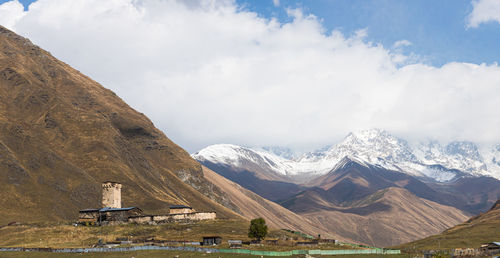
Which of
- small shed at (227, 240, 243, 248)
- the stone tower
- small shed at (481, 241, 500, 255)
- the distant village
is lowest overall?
small shed at (481, 241, 500, 255)

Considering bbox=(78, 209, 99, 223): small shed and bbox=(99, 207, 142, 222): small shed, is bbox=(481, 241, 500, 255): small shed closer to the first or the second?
bbox=(99, 207, 142, 222): small shed

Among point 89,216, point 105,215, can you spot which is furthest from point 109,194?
point 105,215

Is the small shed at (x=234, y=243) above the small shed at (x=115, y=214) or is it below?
below

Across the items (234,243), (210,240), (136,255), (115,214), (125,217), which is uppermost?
(115,214)

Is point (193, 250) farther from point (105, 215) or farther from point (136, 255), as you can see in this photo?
point (105, 215)

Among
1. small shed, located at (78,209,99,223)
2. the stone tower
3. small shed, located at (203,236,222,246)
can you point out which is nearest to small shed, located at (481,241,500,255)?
small shed, located at (203,236,222,246)

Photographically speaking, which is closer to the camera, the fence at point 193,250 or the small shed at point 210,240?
the fence at point 193,250

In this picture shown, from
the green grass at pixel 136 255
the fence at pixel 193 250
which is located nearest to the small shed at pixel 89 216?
the fence at pixel 193 250

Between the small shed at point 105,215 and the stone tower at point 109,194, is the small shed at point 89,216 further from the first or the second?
the stone tower at point 109,194

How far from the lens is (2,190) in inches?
7185

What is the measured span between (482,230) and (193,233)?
9647 centimetres

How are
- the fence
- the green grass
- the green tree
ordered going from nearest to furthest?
the green grass → the fence → the green tree

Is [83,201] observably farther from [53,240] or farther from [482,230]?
[482,230]

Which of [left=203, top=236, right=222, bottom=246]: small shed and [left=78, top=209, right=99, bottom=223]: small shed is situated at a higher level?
[left=78, top=209, right=99, bottom=223]: small shed
